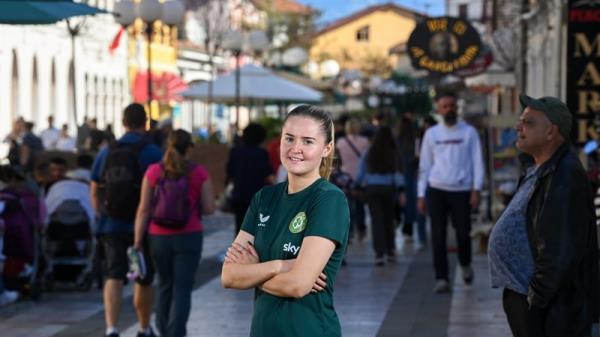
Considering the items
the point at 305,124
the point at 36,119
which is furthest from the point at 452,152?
the point at 36,119

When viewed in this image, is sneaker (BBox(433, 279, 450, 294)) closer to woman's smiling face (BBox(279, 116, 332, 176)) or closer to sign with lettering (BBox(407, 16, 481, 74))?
sign with lettering (BBox(407, 16, 481, 74))

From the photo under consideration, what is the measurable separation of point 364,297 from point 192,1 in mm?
52798

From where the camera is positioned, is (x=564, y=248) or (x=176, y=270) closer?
(x=564, y=248)

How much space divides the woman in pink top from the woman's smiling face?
5422 mm

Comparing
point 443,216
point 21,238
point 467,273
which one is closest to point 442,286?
point 467,273

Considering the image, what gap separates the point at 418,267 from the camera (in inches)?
734

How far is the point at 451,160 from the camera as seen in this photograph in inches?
606

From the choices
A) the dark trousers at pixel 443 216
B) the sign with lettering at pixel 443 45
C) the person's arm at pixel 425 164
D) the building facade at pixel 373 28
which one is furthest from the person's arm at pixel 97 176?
the building facade at pixel 373 28

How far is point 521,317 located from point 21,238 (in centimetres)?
859

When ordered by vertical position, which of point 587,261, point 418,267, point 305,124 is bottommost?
point 418,267

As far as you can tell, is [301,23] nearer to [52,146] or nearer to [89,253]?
[52,146]

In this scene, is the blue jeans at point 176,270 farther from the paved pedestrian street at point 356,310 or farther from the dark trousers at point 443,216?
the dark trousers at point 443,216

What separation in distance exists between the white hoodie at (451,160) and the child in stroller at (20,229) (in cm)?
365

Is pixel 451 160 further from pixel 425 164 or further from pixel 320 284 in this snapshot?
pixel 320 284
